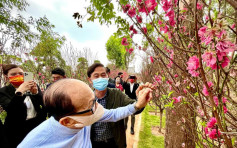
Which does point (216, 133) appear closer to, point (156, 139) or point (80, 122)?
point (80, 122)

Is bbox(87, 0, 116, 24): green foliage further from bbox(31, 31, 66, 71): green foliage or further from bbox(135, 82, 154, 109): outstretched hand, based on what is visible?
bbox(31, 31, 66, 71): green foliage

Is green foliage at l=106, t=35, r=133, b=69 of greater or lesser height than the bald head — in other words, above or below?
above

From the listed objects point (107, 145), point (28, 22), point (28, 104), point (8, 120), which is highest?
point (28, 22)

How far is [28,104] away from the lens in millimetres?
2146

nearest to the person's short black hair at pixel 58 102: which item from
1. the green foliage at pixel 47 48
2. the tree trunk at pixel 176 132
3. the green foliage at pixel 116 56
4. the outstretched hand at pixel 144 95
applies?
the outstretched hand at pixel 144 95

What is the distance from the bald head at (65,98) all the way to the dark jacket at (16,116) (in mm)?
1298

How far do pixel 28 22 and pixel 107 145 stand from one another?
644cm

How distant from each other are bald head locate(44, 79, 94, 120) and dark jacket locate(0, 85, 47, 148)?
4.26ft

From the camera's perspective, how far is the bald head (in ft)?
2.96

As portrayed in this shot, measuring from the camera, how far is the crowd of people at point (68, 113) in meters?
0.92

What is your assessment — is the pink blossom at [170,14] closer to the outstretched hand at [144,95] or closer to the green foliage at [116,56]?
the outstretched hand at [144,95]

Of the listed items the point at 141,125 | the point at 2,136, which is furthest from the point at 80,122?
the point at 141,125

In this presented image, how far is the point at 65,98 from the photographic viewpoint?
90 centimetres

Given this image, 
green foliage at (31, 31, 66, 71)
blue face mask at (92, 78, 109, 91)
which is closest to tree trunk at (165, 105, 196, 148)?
blue face mask at (92, 78, 109, 91)
